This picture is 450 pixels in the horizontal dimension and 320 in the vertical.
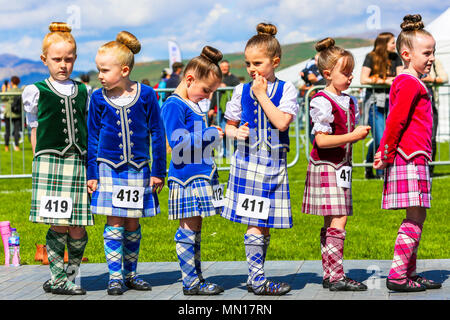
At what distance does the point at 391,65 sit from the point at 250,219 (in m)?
6.69

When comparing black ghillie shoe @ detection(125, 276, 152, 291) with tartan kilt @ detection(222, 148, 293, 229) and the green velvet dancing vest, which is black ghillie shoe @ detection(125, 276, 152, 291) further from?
the green velvet dancing vest

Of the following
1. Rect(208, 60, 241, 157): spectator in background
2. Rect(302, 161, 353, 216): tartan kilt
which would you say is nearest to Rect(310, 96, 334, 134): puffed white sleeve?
Rect(302, 161, 353, 216): tartan kilt

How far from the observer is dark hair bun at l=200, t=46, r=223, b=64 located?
5203mm

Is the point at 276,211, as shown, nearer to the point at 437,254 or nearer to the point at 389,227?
the point at 437,254

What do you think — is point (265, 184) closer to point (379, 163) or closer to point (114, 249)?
point (379, 163)

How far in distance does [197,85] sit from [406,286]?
1868 mm

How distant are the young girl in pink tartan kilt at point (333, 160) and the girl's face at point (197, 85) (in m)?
0.68

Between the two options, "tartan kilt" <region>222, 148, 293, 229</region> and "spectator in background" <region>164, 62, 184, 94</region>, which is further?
"spectator in background" <region>164, 62, 184, 94</region>

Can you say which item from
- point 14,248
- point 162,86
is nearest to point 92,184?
point 14,248

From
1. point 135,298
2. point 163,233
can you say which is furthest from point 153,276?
point 163,233

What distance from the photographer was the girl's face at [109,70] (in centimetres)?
520

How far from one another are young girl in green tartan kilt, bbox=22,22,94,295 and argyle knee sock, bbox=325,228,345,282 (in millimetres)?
1614

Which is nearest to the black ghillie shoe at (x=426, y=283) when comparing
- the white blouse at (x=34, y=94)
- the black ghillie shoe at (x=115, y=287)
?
the black ghillie shoe at (x=115, y=287)

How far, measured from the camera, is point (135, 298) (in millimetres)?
5129
